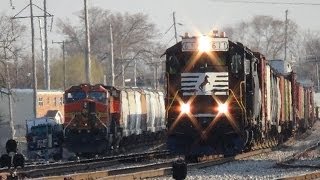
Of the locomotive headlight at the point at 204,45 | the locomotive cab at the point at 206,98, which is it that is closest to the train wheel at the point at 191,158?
the locomotive cab at the point at 206,98

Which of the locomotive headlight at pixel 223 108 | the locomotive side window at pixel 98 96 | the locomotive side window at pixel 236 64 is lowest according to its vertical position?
the locomotive headlight at pixel 223 108

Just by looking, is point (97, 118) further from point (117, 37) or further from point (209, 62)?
point (117, 37)

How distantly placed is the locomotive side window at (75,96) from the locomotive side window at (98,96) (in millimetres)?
313

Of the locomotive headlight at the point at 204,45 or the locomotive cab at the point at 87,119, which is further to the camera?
the locomotive cab at the point at 87,119

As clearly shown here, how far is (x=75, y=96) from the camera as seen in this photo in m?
36.1

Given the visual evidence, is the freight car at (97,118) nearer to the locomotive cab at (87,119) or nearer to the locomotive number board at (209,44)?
the locomotive cab at (87,119)

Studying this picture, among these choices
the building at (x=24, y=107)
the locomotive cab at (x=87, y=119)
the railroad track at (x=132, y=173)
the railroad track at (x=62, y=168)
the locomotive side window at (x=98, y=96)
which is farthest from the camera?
the building at (x=24, y=107)

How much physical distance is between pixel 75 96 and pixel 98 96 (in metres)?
1.05

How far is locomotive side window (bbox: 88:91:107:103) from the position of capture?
36.0m

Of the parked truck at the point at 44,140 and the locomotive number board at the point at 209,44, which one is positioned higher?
the locomotive number board at the point at 209,44

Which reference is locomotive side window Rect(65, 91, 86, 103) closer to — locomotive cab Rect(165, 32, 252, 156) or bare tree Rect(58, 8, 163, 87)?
locomotive cab Rect(165, 32, 252, 156)

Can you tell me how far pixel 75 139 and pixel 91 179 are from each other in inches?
611

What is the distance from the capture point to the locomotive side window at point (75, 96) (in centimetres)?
3606

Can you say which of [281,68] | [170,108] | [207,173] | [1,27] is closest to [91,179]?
[207,173]
